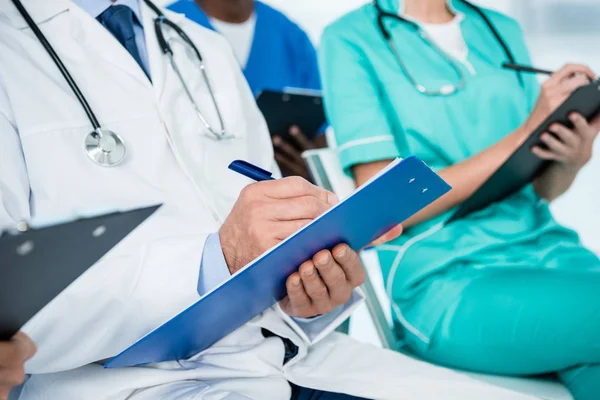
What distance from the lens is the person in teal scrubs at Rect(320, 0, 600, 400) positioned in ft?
2.92

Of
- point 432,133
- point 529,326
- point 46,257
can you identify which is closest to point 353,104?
point 432,133

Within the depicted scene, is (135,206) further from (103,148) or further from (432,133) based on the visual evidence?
(432,133)

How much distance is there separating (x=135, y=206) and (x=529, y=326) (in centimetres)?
59

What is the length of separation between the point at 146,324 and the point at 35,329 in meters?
0.11

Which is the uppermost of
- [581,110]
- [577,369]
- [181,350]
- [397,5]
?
[397,5]

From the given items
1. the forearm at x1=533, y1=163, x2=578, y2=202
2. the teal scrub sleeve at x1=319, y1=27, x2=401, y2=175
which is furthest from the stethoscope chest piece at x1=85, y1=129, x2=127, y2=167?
the forearm at x1=533, y1=163, x2=578, y2=202

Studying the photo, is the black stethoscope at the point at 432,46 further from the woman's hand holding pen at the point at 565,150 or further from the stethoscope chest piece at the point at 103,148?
the stethoscope chest piece at the point at 103,148

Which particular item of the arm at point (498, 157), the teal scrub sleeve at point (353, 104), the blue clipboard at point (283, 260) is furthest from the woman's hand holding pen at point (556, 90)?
the blue clipboard at point (283, 260)

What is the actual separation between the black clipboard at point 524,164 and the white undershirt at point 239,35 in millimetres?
960

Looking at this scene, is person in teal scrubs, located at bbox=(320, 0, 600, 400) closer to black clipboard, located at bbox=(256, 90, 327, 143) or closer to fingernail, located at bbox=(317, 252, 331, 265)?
black clipboard, located at bbox=(256, 90, 327, 143)

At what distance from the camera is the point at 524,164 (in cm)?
97

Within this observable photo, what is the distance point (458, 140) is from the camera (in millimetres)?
1108

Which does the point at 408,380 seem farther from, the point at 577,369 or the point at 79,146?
the point at 79,146

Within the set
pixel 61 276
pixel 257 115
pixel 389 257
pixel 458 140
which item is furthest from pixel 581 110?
pixel 61 276
